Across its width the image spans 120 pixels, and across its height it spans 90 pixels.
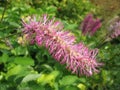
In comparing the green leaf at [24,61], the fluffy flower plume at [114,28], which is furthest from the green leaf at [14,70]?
the fluffy flower plume at [114,28]

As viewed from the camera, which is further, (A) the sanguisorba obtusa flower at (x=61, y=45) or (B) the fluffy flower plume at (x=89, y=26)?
(B) the fluffy flower plume at (x=89, y=26)

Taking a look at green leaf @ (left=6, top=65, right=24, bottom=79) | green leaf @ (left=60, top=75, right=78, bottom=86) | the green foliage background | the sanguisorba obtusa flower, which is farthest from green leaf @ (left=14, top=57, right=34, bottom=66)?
the sanguisorba obtusa flower

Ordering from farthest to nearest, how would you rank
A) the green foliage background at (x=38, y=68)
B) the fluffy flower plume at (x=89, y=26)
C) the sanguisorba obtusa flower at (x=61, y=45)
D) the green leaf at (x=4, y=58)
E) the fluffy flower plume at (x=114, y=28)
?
the fluffy flower plume at (x=89, y=26), the fluffy flower plume at (x=114, y=28), the green leaf at (x=4, y=58), the green foliage background at (x=38, y=68), the sanguisorba obtusa flower at (x=61, y=45)

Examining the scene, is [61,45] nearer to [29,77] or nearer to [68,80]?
[29,77]

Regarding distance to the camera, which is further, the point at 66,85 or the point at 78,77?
the point at 78,77

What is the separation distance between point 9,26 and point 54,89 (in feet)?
2.67

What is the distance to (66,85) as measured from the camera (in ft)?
8.20

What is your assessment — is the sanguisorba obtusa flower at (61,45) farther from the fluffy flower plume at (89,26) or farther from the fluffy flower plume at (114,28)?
the fluffy flower plume at (89,26)

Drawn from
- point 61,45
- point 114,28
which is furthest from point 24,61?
point 114,28

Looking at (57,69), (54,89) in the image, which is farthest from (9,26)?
(54,89)

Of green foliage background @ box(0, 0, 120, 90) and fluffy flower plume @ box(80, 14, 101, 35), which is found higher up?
fluffy flower plume @ box(80, 14, 101, 35)

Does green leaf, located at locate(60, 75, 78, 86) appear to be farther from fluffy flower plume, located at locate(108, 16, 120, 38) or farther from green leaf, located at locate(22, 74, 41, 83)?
fluffy flower plume, located at locate(108, 16, 120, 38)

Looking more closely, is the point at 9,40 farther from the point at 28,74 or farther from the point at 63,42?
the point at 63,42

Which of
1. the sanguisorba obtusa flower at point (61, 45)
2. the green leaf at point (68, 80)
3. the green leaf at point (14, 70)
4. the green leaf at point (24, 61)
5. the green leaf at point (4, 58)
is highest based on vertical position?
the sanguisorba obtusa flower at point (61, 45)
